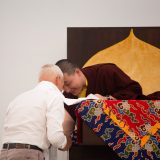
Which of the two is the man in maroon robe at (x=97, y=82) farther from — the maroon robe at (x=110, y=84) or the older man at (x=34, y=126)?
the older man at (x=34, y=126)

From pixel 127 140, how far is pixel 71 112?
0.49 metres

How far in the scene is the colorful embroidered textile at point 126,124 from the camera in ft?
5.58

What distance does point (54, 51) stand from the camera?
9.51 ft

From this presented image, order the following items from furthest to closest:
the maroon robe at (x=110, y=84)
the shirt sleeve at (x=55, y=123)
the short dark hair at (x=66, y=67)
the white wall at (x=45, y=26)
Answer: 1. the white wall at (x=45, y=26)
2. the short dark hair at (x=66, y=67)
3. the maroon robe at (x=110, y=84)
4. the shirt sleeve at (x=55, y=123)

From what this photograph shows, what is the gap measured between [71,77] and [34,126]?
2.12 feet

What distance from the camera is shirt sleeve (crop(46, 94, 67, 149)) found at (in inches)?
65.9

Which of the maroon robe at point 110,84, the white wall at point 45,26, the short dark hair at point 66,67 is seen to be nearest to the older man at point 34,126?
Answer: the maroon robe at point 110,84

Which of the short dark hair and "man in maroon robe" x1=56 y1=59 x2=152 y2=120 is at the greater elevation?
Result: the short dark hair

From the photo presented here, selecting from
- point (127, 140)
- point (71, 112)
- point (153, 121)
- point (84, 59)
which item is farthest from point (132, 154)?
point (84, 59)

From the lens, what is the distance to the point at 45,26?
2.93 meters

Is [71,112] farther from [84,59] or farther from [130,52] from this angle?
[130,52]

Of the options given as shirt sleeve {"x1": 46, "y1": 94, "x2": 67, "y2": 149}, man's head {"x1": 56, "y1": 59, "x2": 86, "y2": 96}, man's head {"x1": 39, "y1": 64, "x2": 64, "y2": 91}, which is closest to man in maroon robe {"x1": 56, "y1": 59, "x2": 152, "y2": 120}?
man's head {"x1": 56, "y1": 59, "x2": 86, "y2": 96}

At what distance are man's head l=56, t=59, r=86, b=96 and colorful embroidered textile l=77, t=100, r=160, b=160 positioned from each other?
0.56 metres

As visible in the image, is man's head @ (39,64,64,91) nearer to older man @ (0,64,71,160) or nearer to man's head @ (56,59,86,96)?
older man @ (0,64,71,160)
